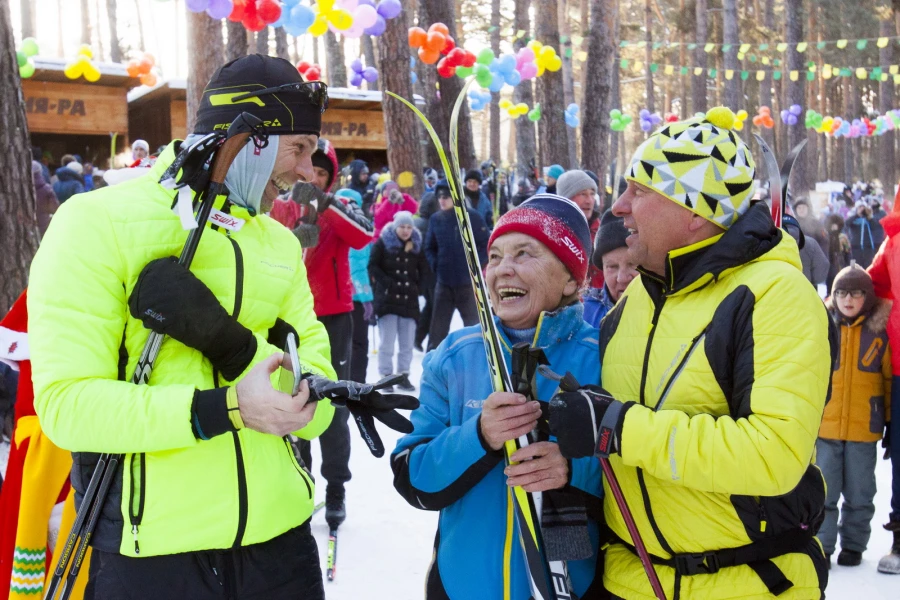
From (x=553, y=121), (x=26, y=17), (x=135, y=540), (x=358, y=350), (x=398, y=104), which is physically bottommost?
(x=358, y=350)

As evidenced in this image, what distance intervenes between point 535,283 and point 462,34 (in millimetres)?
35239

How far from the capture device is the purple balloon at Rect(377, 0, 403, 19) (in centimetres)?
1130

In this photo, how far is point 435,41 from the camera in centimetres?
1287

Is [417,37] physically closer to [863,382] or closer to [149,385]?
[863,382]

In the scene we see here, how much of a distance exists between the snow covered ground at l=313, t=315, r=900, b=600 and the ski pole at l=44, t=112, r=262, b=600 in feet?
6.79

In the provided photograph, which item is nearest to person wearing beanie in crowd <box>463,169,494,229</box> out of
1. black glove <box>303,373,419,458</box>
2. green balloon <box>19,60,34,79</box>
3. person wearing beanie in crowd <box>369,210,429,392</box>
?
person wearing beanie in crowd <box>369,210,429,392</box>

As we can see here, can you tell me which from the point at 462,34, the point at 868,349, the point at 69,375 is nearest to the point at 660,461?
the point at 69,375

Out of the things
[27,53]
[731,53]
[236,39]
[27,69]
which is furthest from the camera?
[731,53]

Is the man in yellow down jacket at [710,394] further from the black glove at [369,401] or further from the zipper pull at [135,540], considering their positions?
the zipper pull at [135,540]

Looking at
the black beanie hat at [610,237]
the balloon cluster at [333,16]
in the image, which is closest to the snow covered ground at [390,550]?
the black beanie hat at [610,237]

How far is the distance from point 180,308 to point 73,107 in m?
17.4

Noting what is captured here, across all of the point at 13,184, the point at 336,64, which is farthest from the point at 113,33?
the point at 13,184

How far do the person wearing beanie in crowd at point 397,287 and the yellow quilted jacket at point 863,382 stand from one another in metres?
4.56

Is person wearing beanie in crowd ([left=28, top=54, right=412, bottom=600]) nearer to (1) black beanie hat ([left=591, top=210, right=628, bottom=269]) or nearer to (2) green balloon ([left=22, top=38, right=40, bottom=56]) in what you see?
(1) black beanie hat ([left=591, top=210, right=628, bottom=269])
